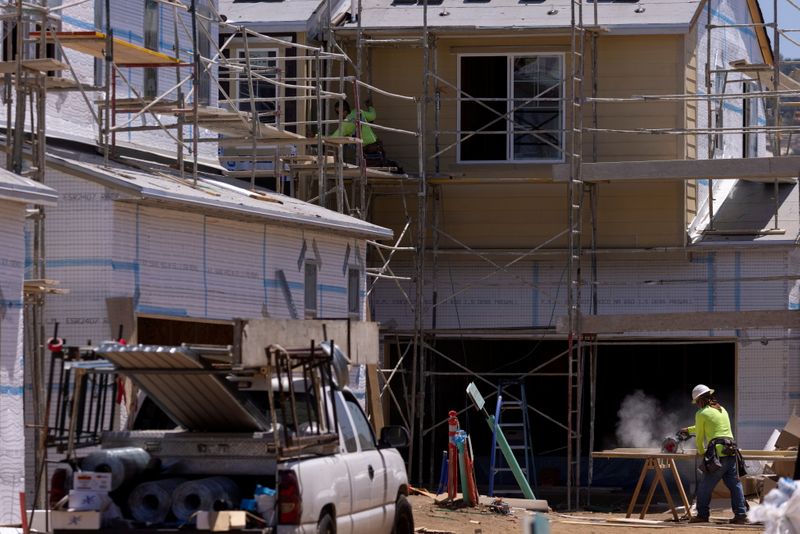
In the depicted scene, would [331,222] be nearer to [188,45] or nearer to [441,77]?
[188,45]

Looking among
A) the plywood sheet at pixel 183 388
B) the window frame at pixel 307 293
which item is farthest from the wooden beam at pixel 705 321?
the plywood sheet at pixel 183 388

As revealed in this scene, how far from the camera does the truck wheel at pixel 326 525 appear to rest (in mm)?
10416

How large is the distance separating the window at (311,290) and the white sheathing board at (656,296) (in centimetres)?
493

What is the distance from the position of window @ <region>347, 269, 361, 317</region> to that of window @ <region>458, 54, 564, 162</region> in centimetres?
432

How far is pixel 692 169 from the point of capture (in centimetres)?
2100

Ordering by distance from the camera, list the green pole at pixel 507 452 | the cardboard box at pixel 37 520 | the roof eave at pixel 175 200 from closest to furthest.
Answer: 1. the cardboard box at pixel 37 520
2. the roof eave at pixel 175 200
3. the green pole at pixel 507 452

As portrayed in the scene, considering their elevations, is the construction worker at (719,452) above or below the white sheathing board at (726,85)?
below

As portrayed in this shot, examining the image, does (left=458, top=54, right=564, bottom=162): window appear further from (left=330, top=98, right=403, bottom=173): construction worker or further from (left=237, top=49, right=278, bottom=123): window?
(left=237, top=49, right=278, bottom=123): window

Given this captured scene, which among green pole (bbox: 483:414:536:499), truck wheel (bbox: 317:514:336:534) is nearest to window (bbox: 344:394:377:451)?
truck wheel (bbox: 317:514:336:534)

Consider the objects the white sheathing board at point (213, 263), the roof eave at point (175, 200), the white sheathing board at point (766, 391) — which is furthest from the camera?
the white sheathing board at point (766, 391)

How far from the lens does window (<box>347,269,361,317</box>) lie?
2092 cm

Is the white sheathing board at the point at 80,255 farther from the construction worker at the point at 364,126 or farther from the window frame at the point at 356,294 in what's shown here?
the construction worker at the point at 364,126

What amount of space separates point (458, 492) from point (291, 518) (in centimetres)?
960

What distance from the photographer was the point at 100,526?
33.4 ft
